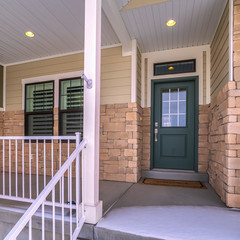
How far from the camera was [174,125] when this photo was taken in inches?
132

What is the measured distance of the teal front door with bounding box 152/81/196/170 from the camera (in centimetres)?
325

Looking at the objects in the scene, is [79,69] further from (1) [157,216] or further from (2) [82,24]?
(1) [157,216]

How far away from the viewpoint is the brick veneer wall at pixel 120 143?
118 inches

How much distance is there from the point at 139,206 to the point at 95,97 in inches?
54.3

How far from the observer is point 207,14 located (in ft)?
7.80

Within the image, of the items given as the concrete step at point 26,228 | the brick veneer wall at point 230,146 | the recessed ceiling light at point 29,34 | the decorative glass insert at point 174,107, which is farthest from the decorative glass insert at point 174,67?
the concrete step at point 26,228

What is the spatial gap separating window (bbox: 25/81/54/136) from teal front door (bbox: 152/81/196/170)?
2342mm

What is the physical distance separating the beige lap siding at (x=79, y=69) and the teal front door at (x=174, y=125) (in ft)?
2.48

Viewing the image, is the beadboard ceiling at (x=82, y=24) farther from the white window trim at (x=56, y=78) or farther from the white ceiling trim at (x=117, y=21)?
the white window trim at (x=56, y=78)

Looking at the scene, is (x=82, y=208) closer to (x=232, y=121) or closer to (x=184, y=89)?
(x=232, y=121)

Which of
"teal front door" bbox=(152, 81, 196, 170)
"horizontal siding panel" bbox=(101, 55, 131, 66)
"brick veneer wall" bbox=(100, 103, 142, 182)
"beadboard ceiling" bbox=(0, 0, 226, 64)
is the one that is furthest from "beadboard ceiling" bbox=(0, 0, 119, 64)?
"teal front door" bbox=(152, 81, 196, 170)

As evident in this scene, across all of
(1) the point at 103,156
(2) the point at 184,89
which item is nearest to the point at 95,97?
(1) the point at 103,156

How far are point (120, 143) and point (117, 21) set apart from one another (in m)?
2.01

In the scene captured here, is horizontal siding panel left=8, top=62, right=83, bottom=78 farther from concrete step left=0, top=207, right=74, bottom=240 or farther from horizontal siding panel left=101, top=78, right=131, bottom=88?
concrete step left=0, top=207, right=74, bottom=240
